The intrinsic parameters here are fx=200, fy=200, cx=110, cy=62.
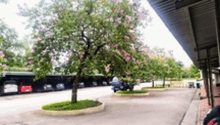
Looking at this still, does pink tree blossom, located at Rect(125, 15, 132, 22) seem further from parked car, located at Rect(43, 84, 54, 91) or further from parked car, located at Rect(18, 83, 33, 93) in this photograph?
parked car, located at Rect(43, 84, 54, 91)

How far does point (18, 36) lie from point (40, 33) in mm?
15204

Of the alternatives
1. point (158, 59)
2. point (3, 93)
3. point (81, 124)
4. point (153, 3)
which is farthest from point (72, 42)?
point (158, 59)

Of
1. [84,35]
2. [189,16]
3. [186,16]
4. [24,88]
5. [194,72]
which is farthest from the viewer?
[194,72]

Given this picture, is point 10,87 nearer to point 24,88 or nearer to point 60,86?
point 24,88

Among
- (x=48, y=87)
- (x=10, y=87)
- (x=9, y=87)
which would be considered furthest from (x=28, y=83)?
(x=48, y=87)

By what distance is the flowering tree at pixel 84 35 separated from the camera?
1181 cm

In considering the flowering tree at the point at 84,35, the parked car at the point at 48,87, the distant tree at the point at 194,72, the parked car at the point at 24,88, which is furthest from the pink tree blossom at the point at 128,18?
the distant tree at the point at 194,72

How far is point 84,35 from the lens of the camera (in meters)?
13.4

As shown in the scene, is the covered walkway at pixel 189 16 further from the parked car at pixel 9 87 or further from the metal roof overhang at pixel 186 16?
the parked car at pixel 9 87

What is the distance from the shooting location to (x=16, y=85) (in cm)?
2814

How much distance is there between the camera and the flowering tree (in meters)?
11.8

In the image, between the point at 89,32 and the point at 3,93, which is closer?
the point at 89,32

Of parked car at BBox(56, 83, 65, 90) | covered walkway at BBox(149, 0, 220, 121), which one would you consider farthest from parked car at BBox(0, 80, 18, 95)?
covered walkway at BBox(149, 0, 220, 121)

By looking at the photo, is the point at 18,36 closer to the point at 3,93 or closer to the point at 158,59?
the point at 3,93
